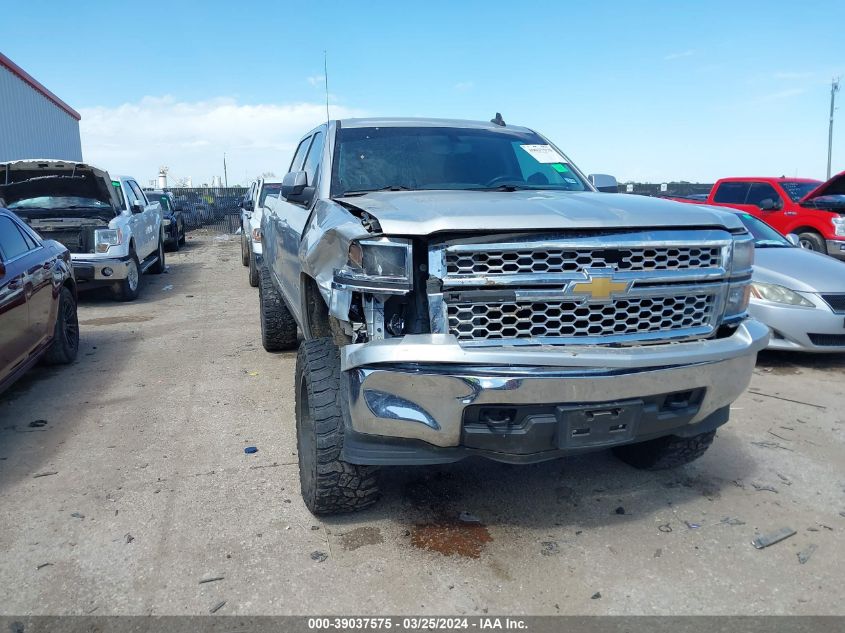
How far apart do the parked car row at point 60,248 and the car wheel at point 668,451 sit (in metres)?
4.11

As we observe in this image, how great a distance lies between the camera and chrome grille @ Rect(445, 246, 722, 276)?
2531 mm

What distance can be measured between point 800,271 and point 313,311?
4842 millimetres

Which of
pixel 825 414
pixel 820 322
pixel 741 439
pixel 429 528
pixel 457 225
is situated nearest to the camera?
pixel 457 225

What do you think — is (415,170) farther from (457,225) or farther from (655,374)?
(655,374)

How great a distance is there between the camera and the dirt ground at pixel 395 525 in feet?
8.51

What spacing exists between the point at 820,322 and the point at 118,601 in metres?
5.76

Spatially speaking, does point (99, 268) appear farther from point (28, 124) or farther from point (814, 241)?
point (28, 124)

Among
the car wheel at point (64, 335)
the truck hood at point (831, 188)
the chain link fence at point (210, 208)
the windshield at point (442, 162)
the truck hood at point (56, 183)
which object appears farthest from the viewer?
the chain link fence at point (210, 208)

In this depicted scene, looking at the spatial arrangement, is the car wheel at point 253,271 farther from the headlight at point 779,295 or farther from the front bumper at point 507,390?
the front bumper at point 507,390

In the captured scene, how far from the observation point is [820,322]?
18.9 feet

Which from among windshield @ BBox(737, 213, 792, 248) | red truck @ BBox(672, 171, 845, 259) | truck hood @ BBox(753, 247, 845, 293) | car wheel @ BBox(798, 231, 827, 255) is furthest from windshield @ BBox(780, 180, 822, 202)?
truck hood @ BBox(753, 247, 845, 293)

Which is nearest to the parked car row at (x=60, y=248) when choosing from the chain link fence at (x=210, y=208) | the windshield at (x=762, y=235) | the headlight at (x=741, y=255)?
the headlight at (x=741, y=255)

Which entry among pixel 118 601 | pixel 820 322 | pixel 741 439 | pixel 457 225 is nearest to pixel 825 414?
pixel 741 439

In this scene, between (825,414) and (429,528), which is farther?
(825,414)
